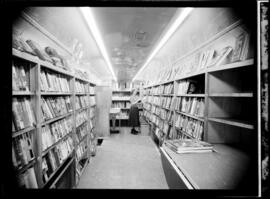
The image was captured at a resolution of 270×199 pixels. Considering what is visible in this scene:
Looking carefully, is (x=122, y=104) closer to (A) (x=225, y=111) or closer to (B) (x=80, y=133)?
(B) (x=80, y=133)

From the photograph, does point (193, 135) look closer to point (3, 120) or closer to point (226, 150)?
point (226, 150)

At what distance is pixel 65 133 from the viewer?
62.4 inches

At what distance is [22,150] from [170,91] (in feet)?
8.30

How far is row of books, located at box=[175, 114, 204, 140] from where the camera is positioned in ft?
4.99

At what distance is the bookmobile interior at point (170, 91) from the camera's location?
0.87 m

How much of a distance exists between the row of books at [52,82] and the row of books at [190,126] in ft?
6.09

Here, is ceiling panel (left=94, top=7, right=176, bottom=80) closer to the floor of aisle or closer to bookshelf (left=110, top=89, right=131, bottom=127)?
the floor of aisle

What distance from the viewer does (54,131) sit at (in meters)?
1.34

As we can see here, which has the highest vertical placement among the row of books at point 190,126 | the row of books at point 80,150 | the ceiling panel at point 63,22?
the ceiling panel at point 63,22

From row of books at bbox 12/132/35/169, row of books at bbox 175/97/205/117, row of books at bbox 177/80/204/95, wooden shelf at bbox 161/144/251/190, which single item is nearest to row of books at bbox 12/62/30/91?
row of books at bbox 12/132/35/169

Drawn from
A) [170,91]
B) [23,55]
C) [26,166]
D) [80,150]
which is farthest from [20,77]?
[170,91]

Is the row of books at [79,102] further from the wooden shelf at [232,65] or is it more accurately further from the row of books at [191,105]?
the wooden shelf at [232,65]

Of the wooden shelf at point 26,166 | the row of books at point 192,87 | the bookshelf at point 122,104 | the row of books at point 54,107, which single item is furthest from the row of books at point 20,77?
the bookshelf at point 122,104

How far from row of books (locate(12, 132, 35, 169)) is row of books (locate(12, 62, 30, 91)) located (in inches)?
14.6
